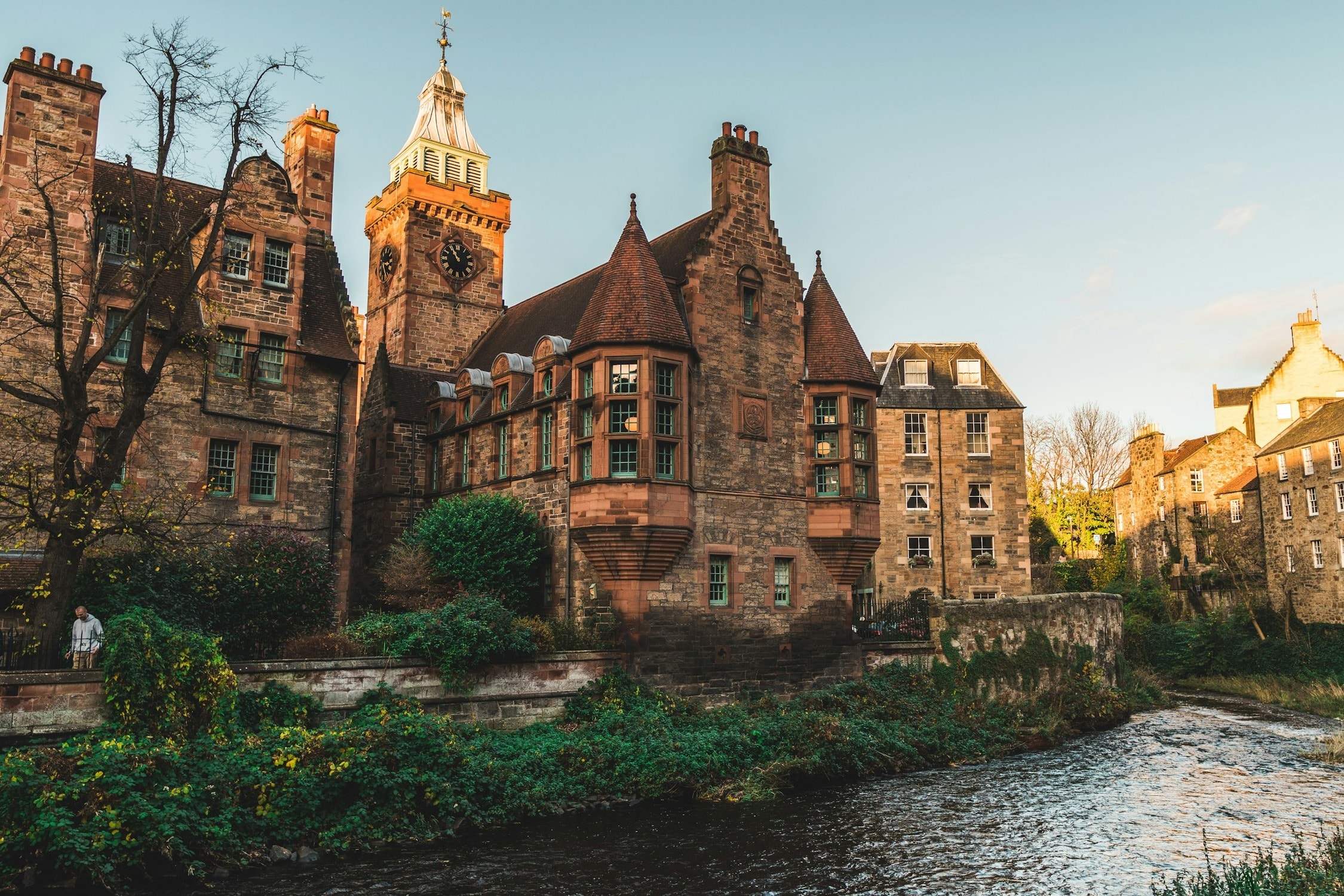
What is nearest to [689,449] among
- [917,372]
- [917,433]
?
[917,433]

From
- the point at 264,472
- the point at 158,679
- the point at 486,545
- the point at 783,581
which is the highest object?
the point at 264,472

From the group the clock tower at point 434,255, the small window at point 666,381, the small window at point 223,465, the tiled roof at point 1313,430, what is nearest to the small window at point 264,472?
the small window at point 223,465

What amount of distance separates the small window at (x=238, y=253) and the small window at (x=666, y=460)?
11813mm

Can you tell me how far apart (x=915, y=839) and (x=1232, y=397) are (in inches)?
2045

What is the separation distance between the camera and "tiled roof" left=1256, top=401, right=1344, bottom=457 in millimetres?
41469

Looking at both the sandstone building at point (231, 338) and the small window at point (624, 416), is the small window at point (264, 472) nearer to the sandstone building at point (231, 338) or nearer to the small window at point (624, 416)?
the sandstone building at point (231, 338)

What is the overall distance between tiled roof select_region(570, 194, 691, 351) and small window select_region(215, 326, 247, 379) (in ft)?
28.4

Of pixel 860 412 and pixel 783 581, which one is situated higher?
pixel 860 412

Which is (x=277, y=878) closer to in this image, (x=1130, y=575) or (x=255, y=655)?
(x=255, y=655)

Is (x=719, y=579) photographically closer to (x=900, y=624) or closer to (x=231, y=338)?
(x=900, y=624)

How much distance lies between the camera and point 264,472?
2564cm

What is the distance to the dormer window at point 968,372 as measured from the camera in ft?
134

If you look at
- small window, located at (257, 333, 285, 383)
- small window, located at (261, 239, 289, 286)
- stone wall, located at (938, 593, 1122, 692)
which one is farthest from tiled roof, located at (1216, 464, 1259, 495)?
small window, located at (261, 239, 289, 286)

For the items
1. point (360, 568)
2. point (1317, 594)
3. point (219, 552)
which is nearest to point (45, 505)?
point (219, 552)
